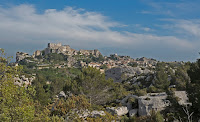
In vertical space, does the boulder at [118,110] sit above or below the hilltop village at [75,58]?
below

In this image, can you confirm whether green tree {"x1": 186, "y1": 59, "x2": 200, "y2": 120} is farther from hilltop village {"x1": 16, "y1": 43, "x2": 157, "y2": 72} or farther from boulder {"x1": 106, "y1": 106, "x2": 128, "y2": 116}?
hilltop village {"x1": 16, "y1": 43, "x2": 157, "y2": 72}

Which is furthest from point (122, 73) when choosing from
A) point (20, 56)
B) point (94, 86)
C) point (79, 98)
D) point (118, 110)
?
point (20, 56)

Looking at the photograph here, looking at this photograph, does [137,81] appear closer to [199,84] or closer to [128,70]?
[128,70]

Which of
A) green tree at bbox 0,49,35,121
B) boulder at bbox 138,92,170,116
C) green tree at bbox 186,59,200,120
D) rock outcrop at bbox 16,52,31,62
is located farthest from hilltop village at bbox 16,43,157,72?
green tree at bbox 0,49,35,121

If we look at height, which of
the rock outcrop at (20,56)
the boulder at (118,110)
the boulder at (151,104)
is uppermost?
the rock outcrop at (20,56)

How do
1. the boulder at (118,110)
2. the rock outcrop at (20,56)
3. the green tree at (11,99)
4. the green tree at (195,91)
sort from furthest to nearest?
the rock outcrop at (20,56)
the boulder at (118,110)
the green tree at (195,91)
the green tree at (11,99)

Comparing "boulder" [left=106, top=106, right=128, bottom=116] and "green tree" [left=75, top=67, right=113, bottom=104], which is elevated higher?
"green tree" [left=75, top=67, right=113, bottom=104]

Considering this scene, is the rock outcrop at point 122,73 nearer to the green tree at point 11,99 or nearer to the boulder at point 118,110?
the boulder at point 118,110

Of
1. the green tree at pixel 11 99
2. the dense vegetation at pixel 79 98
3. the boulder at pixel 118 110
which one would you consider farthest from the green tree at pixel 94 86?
the green tree at pixel 11 99

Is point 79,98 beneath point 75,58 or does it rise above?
beneath

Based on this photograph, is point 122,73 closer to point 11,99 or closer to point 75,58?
point 11,99

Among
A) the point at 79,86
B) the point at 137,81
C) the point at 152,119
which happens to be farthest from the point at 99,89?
the point at 137,81

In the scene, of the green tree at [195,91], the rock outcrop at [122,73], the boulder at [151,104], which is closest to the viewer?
the green tree at [195,91]

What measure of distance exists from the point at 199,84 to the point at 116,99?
12213 millimetres
